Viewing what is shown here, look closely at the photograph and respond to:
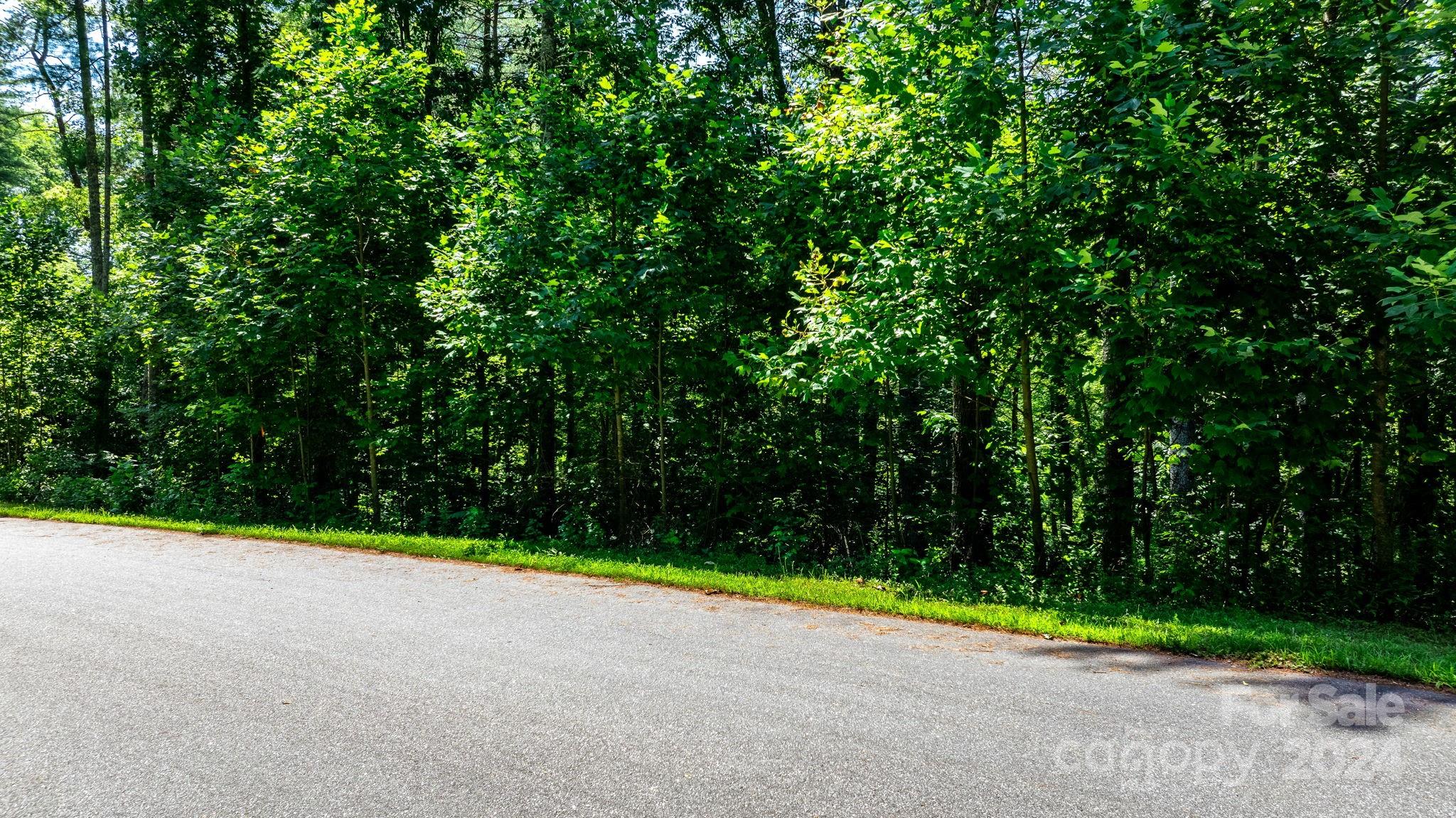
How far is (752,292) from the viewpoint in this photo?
1094 cm

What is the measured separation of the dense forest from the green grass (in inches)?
44.6

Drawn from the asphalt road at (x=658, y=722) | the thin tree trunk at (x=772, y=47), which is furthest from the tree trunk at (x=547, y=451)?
the thin tree trunk at (x=772, y=47)

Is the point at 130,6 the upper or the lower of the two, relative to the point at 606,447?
upper

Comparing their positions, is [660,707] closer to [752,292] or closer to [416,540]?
[416,540]

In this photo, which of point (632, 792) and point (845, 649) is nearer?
point (632, 792)

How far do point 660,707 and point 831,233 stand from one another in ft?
24.1

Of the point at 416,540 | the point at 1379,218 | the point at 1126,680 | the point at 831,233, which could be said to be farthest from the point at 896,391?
the point at 416,540

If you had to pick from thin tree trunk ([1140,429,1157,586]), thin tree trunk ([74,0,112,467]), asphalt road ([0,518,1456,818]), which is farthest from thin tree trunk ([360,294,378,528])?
thin tree trunk ([1140,429,1157,586])

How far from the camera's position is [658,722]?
3.78 metres

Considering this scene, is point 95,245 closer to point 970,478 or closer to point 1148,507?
point 970,478

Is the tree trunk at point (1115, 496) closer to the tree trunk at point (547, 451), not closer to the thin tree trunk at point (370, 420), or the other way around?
the tree trunk at point (547, 451)

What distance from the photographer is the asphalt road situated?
3035 mm

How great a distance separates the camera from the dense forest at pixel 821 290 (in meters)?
6.70

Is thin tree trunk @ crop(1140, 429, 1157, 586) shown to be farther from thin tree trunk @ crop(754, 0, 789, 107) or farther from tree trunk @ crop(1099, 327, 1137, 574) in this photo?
thin tree trunk @ crop(754, 0, 789, 107)
